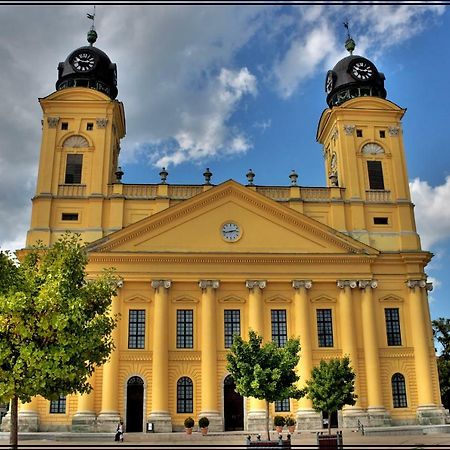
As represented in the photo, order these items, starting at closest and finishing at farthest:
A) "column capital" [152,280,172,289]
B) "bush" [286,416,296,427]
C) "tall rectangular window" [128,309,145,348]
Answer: "bush" [286,416,296,427]
"tall rectangular window" [128,309,145,348]
"column capital" [152,280,172,289]

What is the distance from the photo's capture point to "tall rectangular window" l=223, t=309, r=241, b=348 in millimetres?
39250

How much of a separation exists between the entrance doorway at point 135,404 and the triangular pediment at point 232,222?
8716 millimetres

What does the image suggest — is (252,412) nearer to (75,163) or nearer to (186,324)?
(186,324)

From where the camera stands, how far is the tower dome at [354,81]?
48.0 m

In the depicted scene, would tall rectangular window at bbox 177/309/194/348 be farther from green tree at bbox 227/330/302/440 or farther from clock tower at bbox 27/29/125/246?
green tree at bbox 227/330/302/440

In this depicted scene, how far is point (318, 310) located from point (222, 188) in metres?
10.8

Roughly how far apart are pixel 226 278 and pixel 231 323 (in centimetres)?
305

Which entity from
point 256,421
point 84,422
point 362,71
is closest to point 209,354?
point 256,421

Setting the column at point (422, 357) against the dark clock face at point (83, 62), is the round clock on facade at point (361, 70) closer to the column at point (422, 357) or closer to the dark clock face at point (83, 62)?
the column at point (422, 357)

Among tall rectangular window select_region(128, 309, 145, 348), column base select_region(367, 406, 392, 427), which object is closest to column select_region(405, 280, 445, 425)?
column base select_region(367, 406, 392, 427)

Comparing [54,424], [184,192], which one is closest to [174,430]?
[54,424]

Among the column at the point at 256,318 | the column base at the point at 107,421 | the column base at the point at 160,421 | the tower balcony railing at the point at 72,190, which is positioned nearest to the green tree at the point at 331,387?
the column at the point at 256,318

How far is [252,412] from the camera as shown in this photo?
122ft

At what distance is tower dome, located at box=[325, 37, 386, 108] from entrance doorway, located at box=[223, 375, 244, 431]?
949 inches
